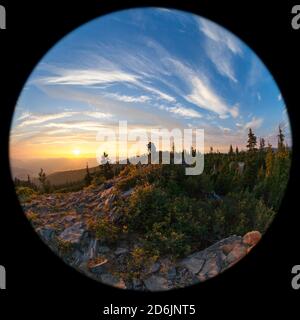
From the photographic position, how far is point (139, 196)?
6824mm

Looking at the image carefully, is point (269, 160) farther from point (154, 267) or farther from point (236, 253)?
point (154, 267)

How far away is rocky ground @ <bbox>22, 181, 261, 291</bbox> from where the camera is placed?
5.68m

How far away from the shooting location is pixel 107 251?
20.2ft

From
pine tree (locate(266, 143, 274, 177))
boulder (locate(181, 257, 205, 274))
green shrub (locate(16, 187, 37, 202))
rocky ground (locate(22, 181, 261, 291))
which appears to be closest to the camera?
rocky ground (locate(22, 181, 261, 291))

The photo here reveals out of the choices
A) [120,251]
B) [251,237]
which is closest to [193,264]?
[251,237]

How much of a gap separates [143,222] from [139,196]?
1.75 ft

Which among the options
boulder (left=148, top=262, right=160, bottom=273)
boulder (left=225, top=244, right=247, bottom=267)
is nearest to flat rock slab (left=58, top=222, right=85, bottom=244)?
boulder (left=148, top=262, right=160, bottom=273)

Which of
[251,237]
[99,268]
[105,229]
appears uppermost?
[105,229]

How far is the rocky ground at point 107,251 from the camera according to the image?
18.6 feet

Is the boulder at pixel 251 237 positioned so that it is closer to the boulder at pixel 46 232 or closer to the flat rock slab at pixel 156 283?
the flat rock slab at pixel 156 283

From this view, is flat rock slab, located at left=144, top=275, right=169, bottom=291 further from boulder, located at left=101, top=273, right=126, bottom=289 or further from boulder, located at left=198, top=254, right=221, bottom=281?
boulder, located at left=198, top=254, right=221, bottom=281

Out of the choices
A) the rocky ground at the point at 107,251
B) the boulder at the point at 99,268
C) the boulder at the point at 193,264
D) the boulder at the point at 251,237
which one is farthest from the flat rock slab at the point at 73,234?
the boulder at the point at 251,237

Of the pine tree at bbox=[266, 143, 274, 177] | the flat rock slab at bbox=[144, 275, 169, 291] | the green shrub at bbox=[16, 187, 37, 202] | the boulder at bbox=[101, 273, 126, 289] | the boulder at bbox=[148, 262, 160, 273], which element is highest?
the pine tree at bbox=[266, 143, 274, 177]

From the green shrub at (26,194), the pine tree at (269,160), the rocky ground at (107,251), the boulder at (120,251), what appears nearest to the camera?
the rocky ground at (107,251)
